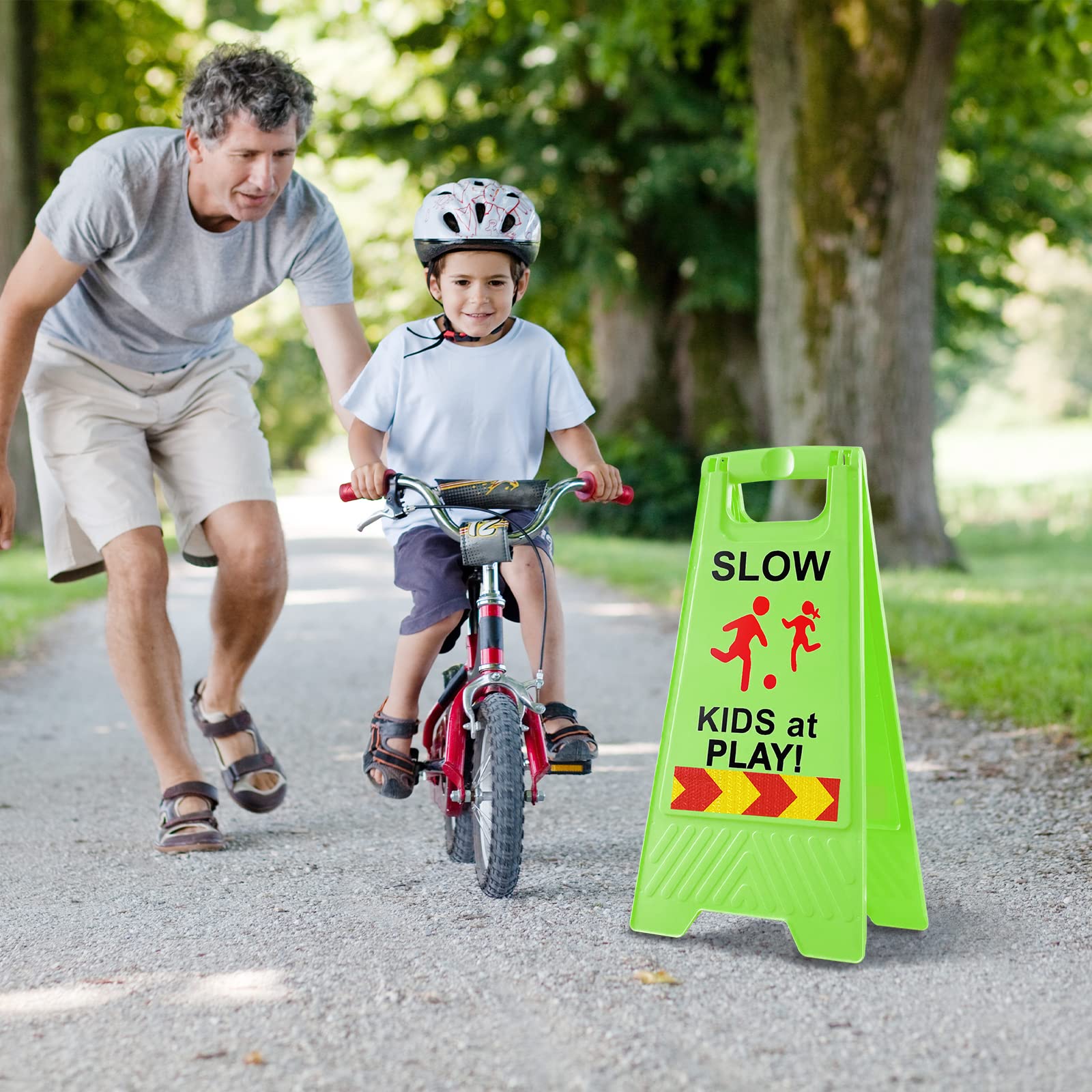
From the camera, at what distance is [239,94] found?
13.5 ft

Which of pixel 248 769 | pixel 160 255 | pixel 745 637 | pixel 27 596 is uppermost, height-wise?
pixel 160 255

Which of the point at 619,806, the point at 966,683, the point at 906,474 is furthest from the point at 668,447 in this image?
the point at 619,806

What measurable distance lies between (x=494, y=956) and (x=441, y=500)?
117 centimetres

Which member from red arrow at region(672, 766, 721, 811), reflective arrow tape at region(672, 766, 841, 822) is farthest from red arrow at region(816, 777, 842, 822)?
red arrow at region(672, 766, 721, 811)

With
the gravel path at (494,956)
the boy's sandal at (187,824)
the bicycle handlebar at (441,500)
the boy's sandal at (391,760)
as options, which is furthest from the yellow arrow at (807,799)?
the boy's sandal at (187,824)

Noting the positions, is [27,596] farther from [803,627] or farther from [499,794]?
[803,627]

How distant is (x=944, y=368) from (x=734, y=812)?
50.9 m

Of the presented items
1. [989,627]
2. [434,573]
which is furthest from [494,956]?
[989,627]

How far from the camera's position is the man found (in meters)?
4.24

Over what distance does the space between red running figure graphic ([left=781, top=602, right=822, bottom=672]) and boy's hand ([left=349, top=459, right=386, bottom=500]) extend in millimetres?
1088

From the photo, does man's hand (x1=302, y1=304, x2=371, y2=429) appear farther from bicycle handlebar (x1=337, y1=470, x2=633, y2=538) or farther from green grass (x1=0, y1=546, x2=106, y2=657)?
green grass (x1=0, y1=546, x2=106, y2=657)

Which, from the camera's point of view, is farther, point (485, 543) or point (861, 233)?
point (861, 233)

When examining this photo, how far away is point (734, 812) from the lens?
11.5ft

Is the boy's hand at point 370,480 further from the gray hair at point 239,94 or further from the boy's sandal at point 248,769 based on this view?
the boy's sandal at point 248,769
